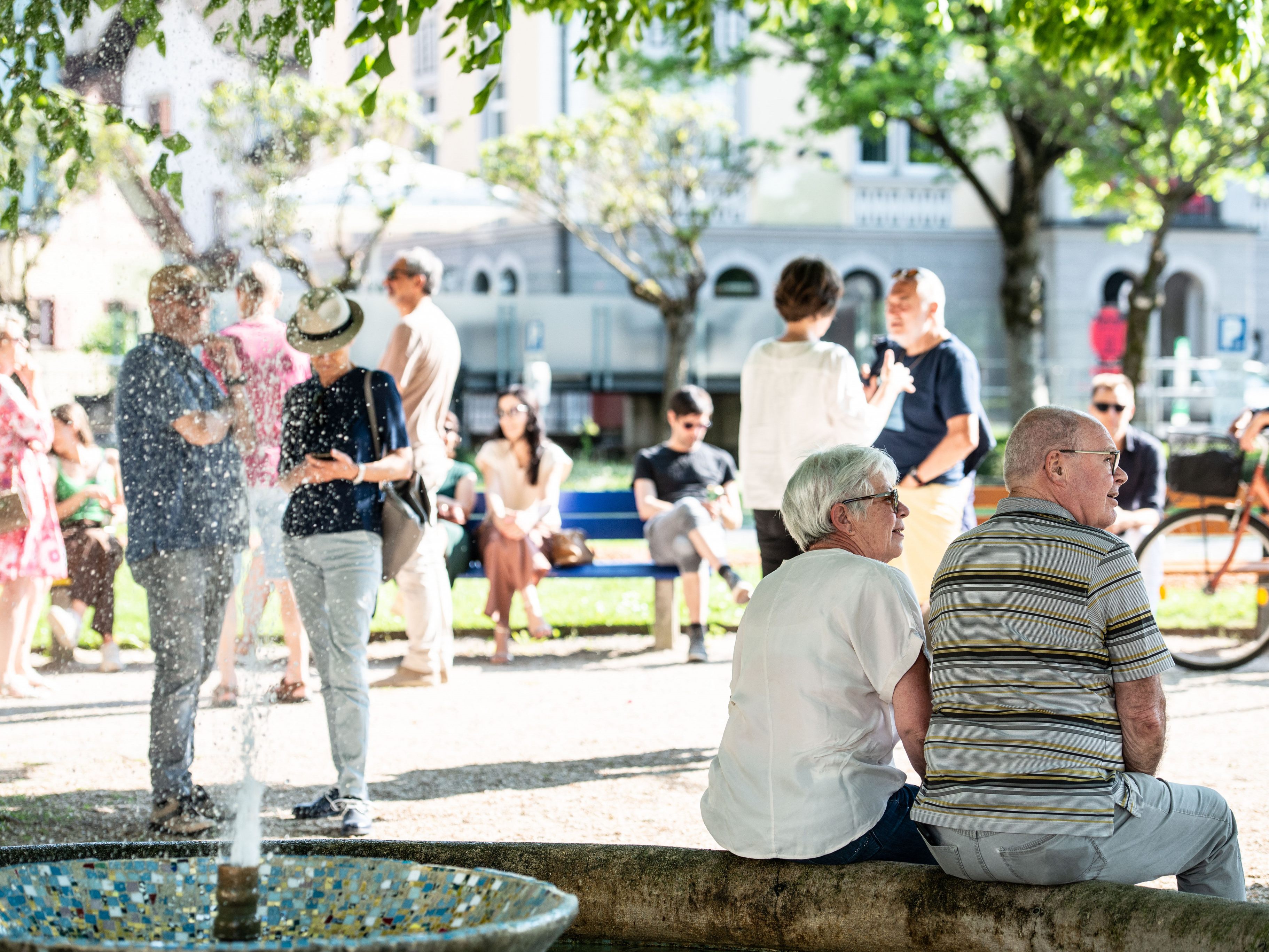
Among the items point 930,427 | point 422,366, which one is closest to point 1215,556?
point 930,427

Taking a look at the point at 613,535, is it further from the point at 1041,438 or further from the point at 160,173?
the point at 1041,438

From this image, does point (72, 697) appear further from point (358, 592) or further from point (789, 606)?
point (789, 606)

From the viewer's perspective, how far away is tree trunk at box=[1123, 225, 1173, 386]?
22188mm

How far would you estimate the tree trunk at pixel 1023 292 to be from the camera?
23391mm

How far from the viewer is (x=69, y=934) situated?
10.4 feet

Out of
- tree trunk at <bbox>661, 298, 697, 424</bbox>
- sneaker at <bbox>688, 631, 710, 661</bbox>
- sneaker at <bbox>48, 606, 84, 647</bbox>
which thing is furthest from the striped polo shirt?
tree trunk at <bbox>661, 298, 697, 424</bbox>

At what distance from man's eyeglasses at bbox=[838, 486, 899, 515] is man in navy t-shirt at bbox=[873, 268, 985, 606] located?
8.25 feet

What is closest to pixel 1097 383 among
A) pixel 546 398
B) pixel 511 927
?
pixel 511 927

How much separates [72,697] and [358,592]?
10.2ft

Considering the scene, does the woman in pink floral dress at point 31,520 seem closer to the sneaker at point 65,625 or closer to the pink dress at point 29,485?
the pink dress at point 29,485

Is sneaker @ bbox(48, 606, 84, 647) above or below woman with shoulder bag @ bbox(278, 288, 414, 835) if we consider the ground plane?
below

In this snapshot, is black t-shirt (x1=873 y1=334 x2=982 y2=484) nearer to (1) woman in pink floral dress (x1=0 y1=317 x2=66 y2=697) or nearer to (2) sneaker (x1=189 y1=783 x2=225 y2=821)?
(2) sneaker (x1=189 y1=783 x2=225 y2=821)

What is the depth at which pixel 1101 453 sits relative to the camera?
3715mm

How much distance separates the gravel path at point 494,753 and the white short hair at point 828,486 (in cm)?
179
